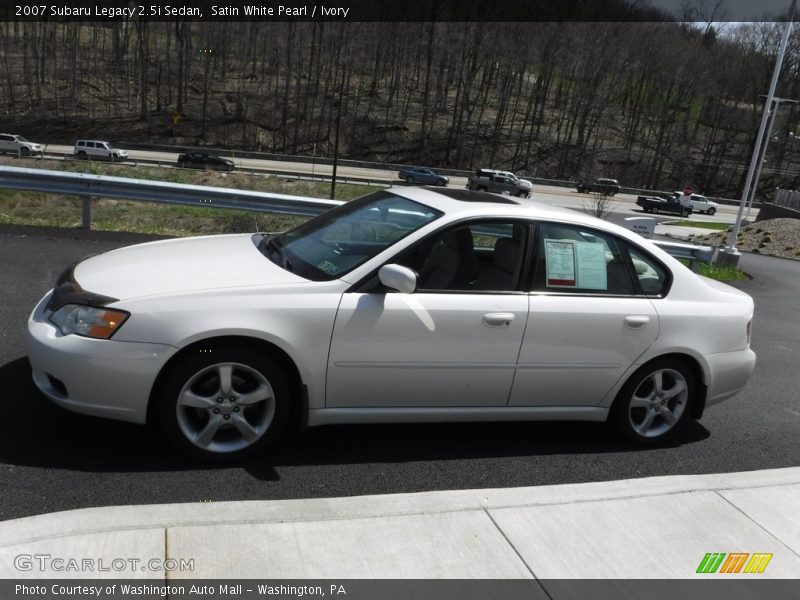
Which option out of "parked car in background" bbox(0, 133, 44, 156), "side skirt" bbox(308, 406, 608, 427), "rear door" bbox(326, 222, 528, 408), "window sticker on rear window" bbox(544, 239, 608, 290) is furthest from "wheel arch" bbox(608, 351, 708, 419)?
"parked car in background" bbox(0, 133, 44, 156)

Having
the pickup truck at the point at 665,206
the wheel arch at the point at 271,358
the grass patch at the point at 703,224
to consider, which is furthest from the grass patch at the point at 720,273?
the pickup truck at the point at 665,206

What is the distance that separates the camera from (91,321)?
142 inches

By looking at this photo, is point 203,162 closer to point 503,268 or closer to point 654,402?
point 503,268

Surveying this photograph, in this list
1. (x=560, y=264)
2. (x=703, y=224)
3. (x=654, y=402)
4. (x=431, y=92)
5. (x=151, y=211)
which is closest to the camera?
(x=560, y=264)

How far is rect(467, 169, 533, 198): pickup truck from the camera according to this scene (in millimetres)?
50719

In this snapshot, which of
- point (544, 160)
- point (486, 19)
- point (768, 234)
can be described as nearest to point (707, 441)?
point (768, 234)

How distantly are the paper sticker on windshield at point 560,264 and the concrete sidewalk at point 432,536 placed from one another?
1.22 meters

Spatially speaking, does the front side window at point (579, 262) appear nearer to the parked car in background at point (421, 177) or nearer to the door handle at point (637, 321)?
the door handle at point (637, 321)

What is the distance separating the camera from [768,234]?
85.9ft

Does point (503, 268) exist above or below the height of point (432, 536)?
above

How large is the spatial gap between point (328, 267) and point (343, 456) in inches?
43.6

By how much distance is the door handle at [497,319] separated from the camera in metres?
4.10

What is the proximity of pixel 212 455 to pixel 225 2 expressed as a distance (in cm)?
8453

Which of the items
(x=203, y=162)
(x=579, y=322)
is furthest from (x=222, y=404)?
(x=203, y=162)
